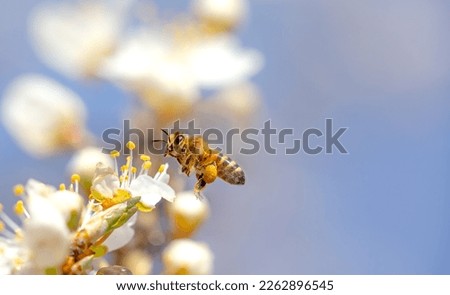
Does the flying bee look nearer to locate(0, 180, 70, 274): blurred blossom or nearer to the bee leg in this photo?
the bee leg

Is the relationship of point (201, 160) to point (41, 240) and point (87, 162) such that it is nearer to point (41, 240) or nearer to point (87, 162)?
point (87, 162)

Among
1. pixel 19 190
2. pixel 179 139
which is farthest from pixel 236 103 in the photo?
pixel 19 190

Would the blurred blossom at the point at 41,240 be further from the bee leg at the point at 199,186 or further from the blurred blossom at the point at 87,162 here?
the bee leg at the point at 199,186

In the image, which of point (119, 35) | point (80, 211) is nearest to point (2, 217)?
point (80, 211)

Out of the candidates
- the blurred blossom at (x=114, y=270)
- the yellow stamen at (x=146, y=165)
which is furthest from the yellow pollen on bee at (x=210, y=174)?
the blurred blossom at (x=114, y=270)

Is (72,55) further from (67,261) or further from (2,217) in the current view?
(67,261)
